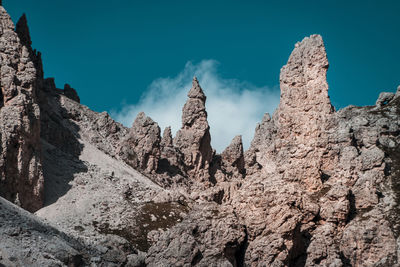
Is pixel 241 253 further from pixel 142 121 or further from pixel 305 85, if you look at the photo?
pixel 142 121

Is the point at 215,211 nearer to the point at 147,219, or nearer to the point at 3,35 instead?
the point at 147,219

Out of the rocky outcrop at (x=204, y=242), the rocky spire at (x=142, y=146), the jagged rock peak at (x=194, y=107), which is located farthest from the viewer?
the jagged rock peak at (x=194, y=107)

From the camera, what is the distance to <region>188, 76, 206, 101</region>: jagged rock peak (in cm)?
11882

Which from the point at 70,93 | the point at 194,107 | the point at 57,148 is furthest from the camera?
the point at 70,93

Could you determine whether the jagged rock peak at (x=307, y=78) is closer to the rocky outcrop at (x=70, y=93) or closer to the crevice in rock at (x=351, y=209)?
the crevice in rock at (x=351, y=209)

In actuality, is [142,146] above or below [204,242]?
above

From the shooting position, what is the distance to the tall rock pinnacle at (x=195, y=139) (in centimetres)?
10988

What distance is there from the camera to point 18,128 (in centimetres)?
6259

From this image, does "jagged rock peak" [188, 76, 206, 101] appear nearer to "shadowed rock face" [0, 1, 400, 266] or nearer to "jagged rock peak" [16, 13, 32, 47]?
"shadowed rock face" [0, 1, 400, 266]

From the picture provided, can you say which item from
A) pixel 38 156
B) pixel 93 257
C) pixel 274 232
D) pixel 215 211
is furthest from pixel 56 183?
pixel 274 232

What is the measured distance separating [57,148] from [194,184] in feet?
119

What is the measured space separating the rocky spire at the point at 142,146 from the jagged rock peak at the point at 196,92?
61.8 ft

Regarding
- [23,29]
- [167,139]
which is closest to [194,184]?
[167,139]

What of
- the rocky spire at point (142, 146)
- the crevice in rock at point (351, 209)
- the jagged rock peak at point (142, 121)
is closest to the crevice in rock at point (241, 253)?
the crevice in rock at point (351, 209)
